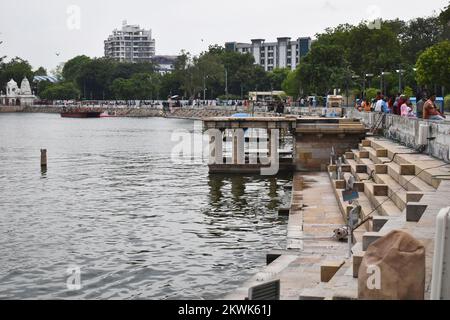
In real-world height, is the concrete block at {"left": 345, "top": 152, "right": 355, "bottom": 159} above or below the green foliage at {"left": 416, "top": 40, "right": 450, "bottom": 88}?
below

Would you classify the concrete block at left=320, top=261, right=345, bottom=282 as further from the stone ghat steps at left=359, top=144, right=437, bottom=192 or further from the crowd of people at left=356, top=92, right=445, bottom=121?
the crowd of people at left=356, top=92, right=445, bottom=121

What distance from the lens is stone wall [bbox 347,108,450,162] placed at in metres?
22.5

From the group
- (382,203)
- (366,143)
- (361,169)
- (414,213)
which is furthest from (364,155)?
(414,213)

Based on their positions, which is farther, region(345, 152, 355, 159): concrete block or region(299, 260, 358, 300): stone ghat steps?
region(345, 152, 355, 159): concrete block

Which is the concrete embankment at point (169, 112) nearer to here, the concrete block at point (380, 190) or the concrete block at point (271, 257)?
the concrete block at point (380, 190)

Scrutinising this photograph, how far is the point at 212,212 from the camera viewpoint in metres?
29.7

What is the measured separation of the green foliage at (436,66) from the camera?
245 feet

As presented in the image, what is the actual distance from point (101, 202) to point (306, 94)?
3994 inches

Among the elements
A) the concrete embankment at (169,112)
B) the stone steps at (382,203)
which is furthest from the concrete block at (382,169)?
the concrete embankment at (169,112)

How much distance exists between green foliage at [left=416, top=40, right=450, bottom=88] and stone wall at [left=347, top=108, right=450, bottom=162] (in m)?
33.2

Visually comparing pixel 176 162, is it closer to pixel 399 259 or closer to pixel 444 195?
pixel 444 195

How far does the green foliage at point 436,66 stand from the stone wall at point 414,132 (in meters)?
33.2

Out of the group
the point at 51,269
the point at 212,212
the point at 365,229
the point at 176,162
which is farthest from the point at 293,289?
the point at 176,162

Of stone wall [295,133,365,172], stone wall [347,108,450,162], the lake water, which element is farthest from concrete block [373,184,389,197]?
stone wall [295,133,365,172]
